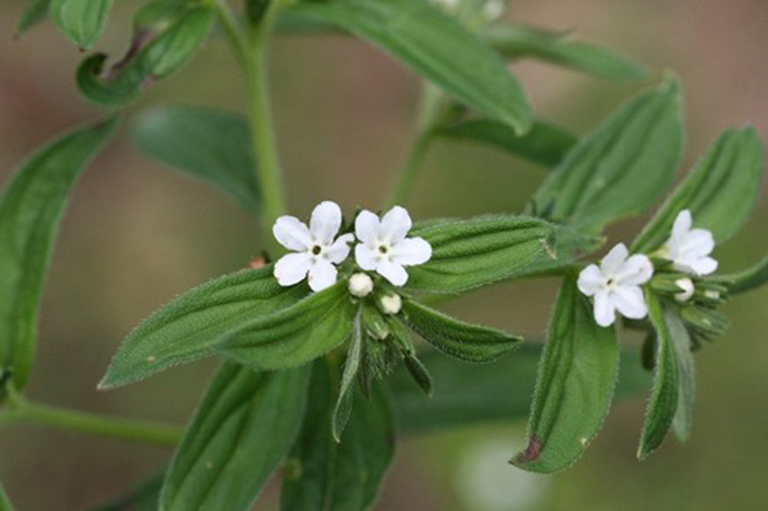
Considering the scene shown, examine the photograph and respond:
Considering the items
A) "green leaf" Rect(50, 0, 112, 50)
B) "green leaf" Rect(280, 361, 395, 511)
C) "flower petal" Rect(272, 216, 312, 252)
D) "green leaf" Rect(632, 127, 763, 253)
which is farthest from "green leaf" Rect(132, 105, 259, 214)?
"green leaf" Rect(632, 127, 763, 253)

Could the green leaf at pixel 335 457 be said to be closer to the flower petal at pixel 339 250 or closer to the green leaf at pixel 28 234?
the flower petal at pixel 339 250

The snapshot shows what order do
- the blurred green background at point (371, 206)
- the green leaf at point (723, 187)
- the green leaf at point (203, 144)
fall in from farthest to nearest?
the blurred green background at point (371, 206), the green leaf at point (203, 144), the green leaf at point (723, 187)

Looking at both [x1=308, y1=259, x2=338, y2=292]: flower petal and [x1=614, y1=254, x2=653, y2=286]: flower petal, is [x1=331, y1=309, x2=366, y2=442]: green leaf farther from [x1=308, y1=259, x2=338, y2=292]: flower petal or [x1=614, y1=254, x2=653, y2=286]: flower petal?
[x1=614, y1=254, x2=653, y2=286]: flower petal

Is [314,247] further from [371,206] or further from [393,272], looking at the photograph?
[371,206]

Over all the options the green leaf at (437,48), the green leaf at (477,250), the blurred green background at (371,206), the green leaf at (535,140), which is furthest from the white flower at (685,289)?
the blurred green background at (371,206)

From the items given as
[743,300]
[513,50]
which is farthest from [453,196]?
[513,50]

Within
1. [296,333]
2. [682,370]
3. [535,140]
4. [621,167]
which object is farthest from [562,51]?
[296,333]

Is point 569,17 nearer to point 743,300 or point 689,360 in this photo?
point 743,300
